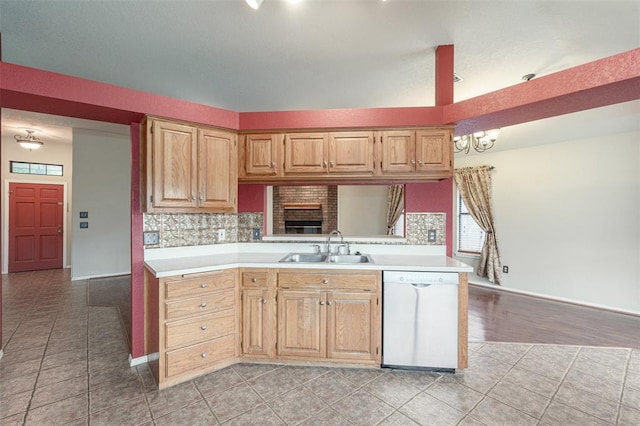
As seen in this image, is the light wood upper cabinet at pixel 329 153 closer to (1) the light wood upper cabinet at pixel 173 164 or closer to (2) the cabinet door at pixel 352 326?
(1) the light wood upper cabinet at pixel 173 164

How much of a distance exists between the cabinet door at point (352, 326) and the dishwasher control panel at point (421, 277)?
0.77 ft

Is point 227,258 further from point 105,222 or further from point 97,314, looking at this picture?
point 105,222

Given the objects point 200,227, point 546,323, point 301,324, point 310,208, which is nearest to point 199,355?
point 301,324

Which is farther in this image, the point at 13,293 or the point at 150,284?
the point at 13,293

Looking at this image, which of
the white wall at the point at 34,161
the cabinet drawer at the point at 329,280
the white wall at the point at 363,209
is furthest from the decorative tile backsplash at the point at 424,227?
the white wall at the point at 34,161

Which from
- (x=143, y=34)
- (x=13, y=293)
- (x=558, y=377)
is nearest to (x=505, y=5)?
(x=143, y=34)

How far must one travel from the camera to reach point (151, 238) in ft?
8.29

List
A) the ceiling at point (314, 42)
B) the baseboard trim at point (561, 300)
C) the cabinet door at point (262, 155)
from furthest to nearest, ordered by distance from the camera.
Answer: the baseboard trim at point (561, 300), the cabinet door at point (262, 155), the ceiling at point (314, 42)

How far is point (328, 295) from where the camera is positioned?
2.36 meters

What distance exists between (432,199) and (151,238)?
2.85m

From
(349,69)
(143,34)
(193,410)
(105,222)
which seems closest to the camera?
(193,410)

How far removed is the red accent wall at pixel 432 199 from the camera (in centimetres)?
287

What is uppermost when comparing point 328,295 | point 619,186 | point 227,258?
point 619,186

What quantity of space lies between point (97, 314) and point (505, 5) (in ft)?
17.9
